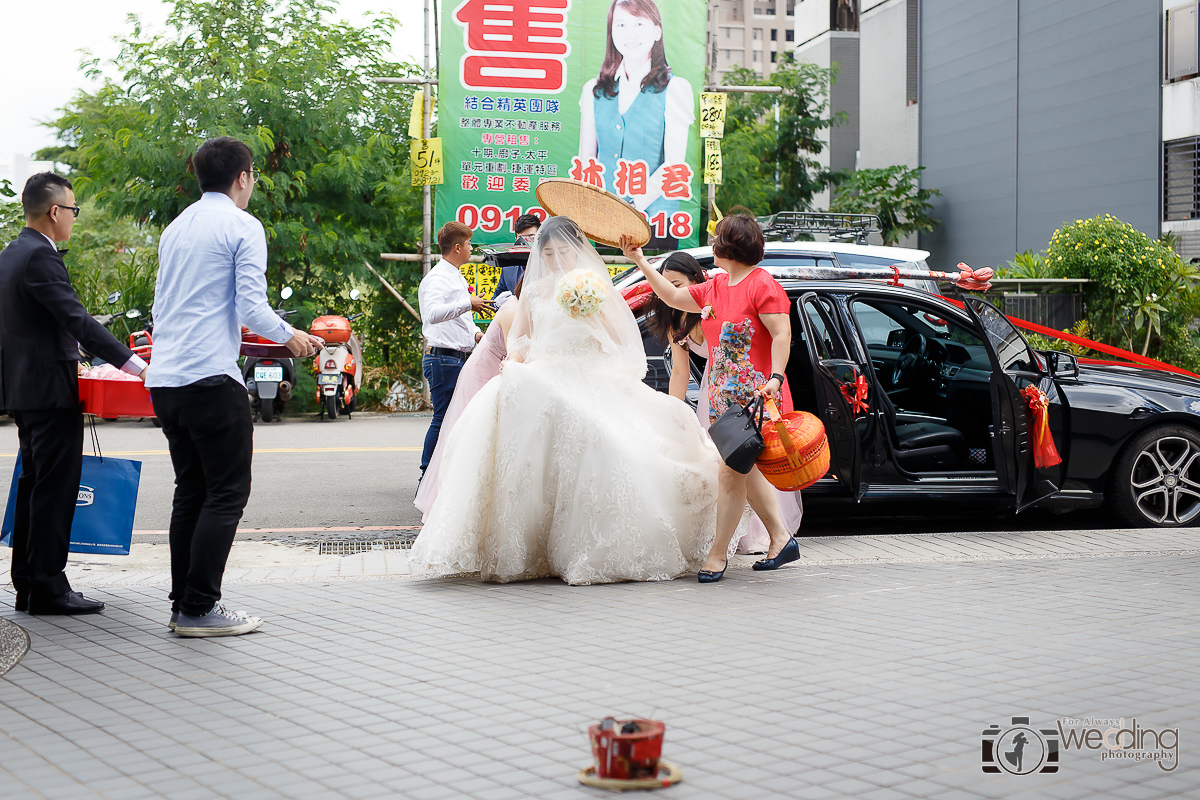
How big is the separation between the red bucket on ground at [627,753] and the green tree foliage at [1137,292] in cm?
1551

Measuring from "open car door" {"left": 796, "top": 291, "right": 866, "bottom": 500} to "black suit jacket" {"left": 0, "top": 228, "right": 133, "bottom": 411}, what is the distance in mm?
3847

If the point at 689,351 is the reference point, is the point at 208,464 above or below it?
below

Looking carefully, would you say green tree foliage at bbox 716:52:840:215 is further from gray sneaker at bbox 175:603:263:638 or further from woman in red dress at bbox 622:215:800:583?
gray sneaker at bbox 175:603:263:638

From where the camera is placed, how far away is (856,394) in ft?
22.1

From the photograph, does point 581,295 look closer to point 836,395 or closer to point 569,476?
point 569,476

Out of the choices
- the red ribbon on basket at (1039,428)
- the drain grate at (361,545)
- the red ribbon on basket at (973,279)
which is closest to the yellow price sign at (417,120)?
the drain grate at (361,545)

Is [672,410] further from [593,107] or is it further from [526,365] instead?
[593,107]

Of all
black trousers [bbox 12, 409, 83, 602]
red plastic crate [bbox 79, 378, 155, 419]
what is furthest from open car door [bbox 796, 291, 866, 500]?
black trousers [bbox 12, 409, 83, 602]

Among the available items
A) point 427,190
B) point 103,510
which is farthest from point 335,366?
point 103,510

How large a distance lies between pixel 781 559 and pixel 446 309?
3150 millimetres

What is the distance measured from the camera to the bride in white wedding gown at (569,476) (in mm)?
5703

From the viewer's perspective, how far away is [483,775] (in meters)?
3.15

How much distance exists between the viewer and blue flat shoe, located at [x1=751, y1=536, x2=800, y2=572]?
6066 mm

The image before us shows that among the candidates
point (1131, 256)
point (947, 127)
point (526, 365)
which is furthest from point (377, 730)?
point (947, 127)
